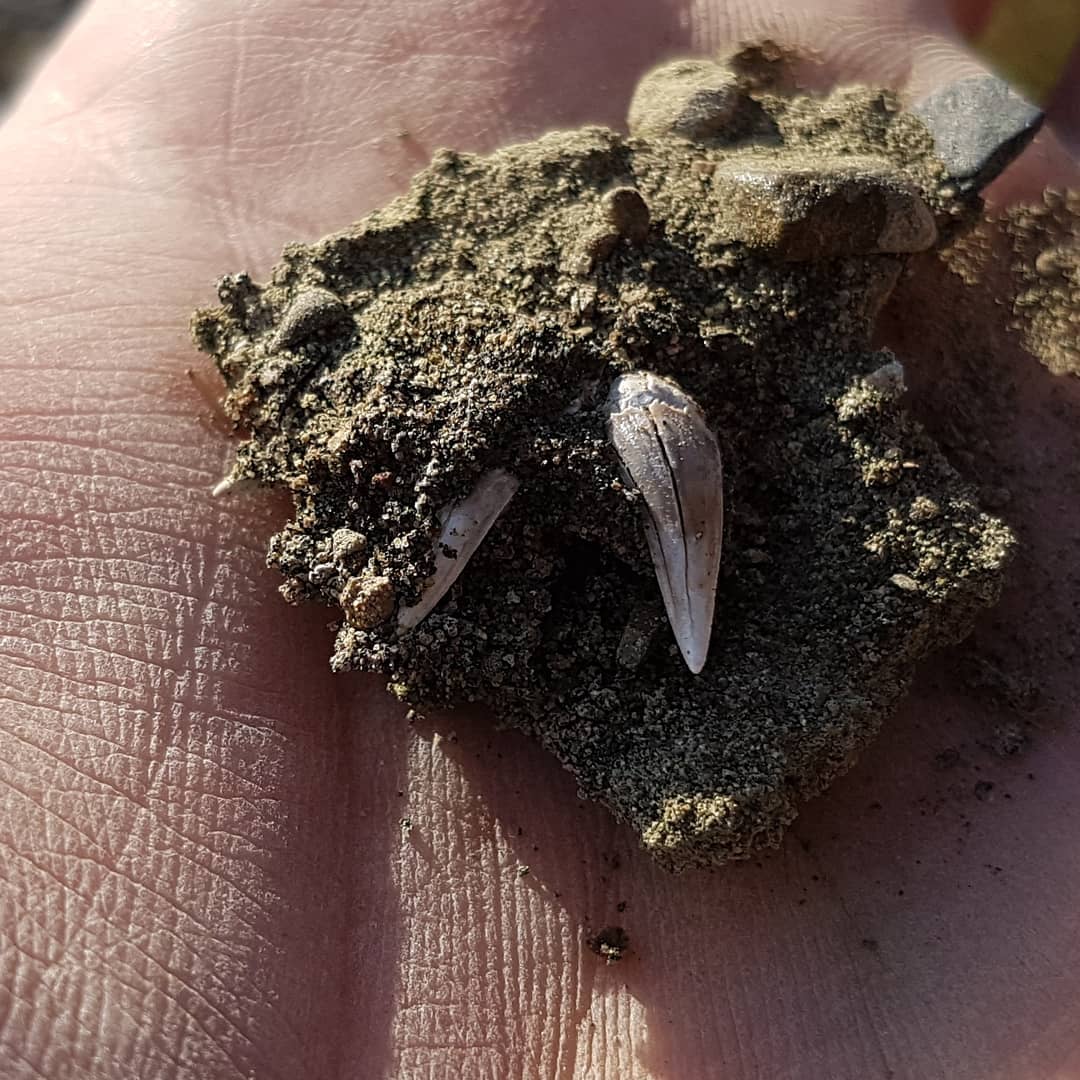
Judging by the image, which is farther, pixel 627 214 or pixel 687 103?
pixel 687 103

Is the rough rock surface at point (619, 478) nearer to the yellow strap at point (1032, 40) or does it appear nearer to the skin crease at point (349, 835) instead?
the skin crease at point (349, 835)

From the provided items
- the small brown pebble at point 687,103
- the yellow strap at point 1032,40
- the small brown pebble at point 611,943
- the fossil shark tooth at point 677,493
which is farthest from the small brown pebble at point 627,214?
the yellow strap at point 1032,40

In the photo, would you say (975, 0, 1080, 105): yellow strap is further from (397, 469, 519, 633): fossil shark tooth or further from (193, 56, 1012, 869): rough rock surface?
(397, 469, 519, 633): fossil shark tooth

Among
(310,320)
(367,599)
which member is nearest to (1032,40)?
(310,320)

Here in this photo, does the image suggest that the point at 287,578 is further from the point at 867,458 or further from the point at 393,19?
the point at 393,19

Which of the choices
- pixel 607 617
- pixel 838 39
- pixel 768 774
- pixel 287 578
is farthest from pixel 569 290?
pixel 838 39

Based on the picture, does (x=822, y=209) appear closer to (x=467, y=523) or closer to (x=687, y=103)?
(x=687, y=103)

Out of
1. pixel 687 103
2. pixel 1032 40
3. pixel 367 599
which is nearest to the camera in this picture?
pixel 367 599

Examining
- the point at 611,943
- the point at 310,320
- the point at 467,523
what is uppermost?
the point at 310,320
